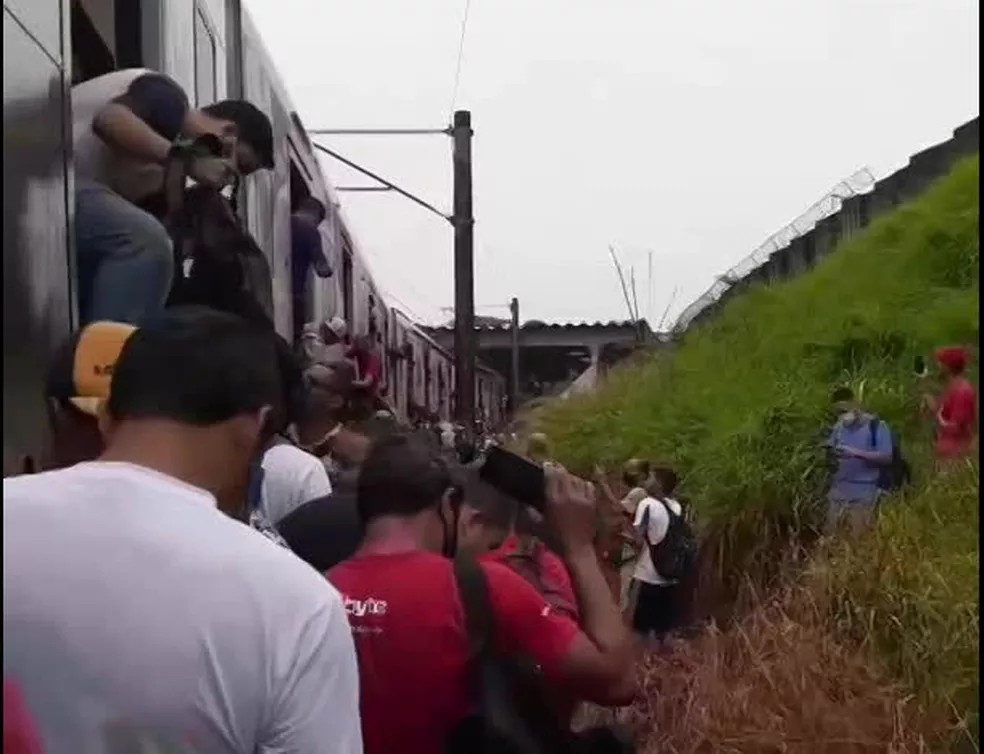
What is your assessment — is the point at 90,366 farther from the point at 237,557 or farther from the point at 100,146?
the point at 100,146

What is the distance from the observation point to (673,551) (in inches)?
414

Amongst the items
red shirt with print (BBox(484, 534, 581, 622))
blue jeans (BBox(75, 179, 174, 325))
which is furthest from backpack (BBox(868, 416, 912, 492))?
blue jeans (BBox(75, 179, 174, 325))

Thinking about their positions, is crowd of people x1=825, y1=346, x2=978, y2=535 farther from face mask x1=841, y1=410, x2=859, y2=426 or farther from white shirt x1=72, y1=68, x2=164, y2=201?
white shirt x1=72, y1=68, x2=164, y2=201

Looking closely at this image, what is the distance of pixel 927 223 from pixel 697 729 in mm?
9310

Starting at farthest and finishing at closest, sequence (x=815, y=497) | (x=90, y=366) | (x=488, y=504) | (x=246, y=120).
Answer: (x=815, y=497), (x=246, y=120), (x=488, y=504), (x=90, y=366)

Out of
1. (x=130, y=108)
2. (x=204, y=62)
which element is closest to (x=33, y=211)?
(x=130, y=108)

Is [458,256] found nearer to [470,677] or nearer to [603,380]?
[603,380]

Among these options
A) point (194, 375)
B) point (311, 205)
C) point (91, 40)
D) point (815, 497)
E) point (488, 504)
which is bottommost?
point (815, 497)

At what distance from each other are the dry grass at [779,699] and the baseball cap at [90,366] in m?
3.21

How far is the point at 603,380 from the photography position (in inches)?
709

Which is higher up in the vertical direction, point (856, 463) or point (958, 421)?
point (958, 421)

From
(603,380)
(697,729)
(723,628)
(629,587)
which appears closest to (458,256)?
(603,380)

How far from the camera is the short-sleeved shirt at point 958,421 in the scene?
32.8 feet

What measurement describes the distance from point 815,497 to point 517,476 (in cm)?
803
